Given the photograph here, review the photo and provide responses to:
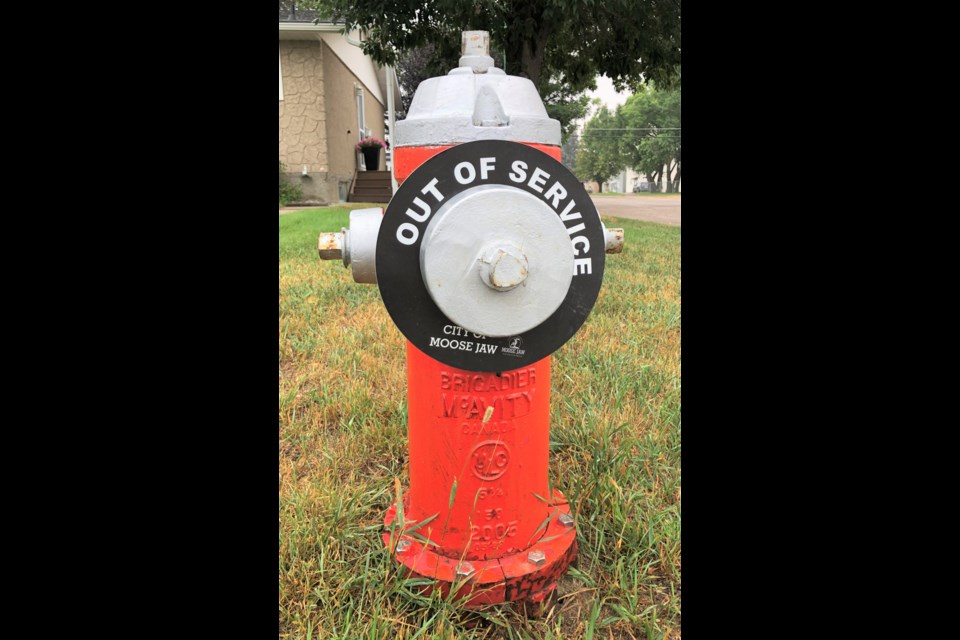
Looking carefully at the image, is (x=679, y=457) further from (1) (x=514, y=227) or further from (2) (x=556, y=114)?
(2) (x=556, y=114)

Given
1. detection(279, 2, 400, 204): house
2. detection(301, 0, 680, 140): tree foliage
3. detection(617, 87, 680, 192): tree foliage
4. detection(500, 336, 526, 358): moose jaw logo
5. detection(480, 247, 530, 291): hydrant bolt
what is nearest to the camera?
detection(480, 247, 530, 291): hydrant bolt

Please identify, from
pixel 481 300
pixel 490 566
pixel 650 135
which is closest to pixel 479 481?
pixel 490 566

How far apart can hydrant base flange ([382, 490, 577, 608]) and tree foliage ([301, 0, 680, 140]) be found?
451cm

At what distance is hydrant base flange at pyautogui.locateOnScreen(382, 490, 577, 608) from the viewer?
1633 mm

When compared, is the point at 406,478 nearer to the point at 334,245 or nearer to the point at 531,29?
the point at 334,245

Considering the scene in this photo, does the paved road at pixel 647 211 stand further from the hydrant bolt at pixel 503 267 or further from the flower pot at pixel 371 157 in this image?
the hydrant bolt at pixel 503 267

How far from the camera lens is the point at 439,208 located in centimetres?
137

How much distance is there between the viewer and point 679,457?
95.9 inches

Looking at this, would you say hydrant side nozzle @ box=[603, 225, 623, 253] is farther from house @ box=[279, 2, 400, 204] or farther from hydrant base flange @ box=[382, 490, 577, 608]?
house @ box=[279, 2, 400, 204]

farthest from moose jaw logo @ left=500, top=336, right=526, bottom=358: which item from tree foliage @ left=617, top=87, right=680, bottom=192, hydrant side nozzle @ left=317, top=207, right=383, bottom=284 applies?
tree foliage @ left=617, top=87, right=680, bottom=192

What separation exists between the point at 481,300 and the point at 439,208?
0.23 meters

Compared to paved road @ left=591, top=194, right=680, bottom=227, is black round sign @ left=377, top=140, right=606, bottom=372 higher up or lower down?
lower down

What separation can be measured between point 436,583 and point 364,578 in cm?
21

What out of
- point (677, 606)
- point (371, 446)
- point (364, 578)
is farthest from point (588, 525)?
point (371, 446)
